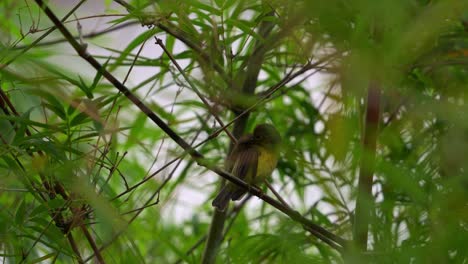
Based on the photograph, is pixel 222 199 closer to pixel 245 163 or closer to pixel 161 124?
pixel 245 163

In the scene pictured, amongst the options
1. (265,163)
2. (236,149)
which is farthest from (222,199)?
(265,163)

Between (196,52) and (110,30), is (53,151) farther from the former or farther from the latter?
(110,30)

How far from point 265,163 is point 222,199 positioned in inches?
14.3

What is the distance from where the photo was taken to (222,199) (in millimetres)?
2301

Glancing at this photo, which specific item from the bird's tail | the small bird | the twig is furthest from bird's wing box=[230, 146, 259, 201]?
the twig

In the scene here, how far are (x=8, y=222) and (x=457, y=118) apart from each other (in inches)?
37.4

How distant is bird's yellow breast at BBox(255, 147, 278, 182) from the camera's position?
8.44ft

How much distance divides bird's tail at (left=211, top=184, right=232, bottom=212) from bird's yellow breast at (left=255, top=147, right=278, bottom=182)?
0.86 feet

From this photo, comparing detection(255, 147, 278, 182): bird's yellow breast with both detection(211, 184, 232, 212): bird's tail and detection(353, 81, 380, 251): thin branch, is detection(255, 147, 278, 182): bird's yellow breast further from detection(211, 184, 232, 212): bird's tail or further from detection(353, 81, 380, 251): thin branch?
detection(353, 81, 380, 251): thin branch

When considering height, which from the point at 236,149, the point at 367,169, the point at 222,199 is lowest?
the point at 367,169

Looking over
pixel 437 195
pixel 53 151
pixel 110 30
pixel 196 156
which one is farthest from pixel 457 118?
pixel 110 30

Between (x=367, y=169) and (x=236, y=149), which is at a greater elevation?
(x=236, y=149)

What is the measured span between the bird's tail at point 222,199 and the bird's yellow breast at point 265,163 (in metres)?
0.26

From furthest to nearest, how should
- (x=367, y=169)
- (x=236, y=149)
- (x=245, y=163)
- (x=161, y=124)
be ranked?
(x=245, y=163) → (x=236, y=149) → (x=367, y=169) → (x=161, y=124)
